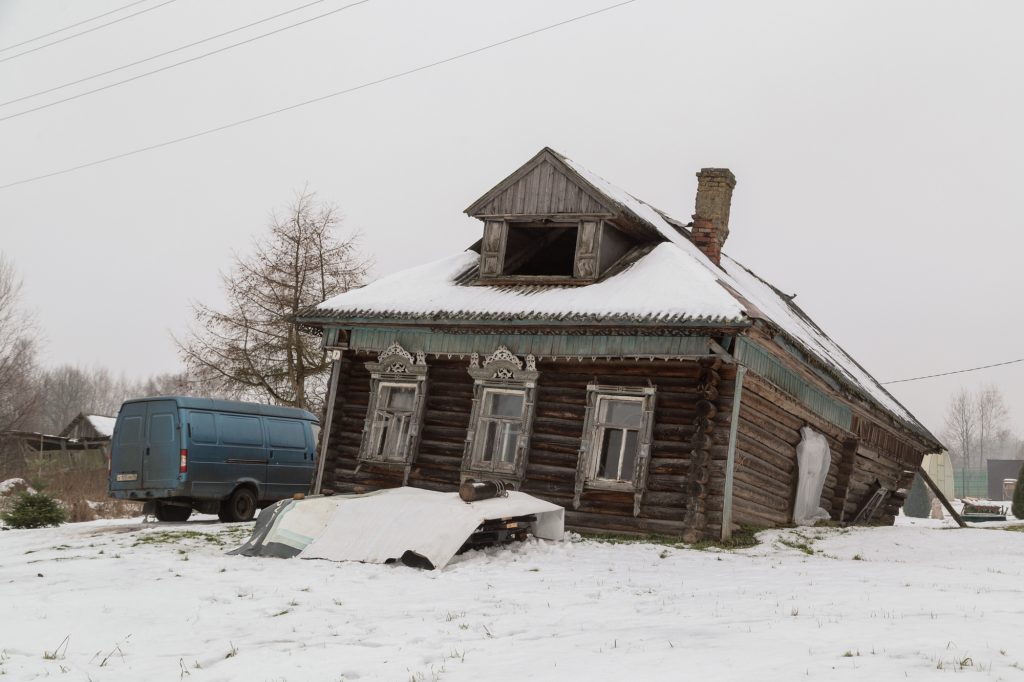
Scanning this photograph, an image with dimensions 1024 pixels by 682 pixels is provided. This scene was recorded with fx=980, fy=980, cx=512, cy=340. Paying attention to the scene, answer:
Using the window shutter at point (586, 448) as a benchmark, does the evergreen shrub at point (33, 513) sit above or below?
below

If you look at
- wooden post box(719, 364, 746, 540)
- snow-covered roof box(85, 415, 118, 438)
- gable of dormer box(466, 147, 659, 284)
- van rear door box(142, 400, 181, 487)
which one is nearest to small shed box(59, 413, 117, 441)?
snow-covered roof box(85, 415, 118, 438)

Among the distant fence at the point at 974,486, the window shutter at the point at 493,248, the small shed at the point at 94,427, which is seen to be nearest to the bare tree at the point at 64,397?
the small shed at the point at 94,427

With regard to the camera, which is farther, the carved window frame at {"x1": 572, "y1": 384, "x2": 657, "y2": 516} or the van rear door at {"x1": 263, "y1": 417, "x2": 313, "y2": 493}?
the van rear door at {"x1": 263, "y1": 417, "x2": 313, "y2": 493}

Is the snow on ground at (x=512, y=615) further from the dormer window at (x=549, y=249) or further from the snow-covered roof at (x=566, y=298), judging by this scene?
the dormer window at (x=549, y=249)

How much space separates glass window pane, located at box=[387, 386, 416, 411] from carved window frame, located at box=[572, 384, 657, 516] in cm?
350

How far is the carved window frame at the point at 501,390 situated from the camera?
1617 cm

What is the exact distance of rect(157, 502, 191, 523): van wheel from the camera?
1842 cm

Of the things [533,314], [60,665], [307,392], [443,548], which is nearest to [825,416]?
[533,314]

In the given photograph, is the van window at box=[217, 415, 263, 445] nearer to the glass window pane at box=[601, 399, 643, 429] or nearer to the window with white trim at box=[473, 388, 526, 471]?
the window with white trim at box=[473, 388, 526, 471]

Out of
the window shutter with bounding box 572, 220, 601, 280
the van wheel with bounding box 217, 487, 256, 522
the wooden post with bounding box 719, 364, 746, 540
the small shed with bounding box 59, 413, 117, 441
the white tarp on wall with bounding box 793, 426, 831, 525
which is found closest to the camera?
the wooden post with bounding box 719, 364, 746, 540

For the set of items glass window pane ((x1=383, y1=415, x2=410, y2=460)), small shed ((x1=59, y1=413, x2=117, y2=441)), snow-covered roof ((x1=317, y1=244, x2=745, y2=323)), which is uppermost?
snow-covered roof ((x1=317, y1=244, x2=745, y2=323))

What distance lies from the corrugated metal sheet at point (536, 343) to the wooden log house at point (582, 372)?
0.02 m

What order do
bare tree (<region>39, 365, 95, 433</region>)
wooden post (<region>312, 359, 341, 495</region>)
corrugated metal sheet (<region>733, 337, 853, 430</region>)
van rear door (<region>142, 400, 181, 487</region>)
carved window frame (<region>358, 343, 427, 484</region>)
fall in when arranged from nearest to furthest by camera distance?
corrugated metal sheet (<region>733, 337, 853, 430</region>)
carved window frame (<region>358, 343, 427, 484</region>)
van rear door (<region>142, 400, 181, 487</region>)
wooden post (<region>312, 359, 341, 495</region>)
bare tree (<region>39, 365, 95, 433</region>)

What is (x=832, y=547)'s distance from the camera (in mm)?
14836
